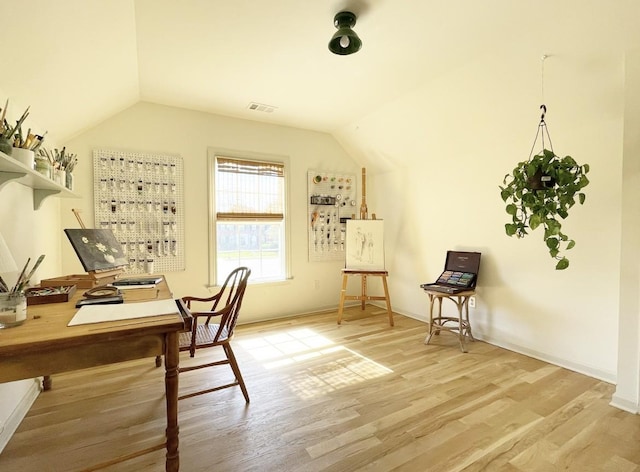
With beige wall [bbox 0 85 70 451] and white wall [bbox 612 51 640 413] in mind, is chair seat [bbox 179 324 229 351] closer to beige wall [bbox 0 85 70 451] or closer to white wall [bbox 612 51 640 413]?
beige wall [bbox 0 85 70 451]

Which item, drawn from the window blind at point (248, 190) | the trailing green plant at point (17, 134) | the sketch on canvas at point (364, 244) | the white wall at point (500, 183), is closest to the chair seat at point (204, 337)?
the trailing green plant at point (17, 134)

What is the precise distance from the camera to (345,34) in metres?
1.97

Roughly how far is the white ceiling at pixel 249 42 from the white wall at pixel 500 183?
245mm

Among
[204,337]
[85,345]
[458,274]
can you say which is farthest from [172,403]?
[458,274]

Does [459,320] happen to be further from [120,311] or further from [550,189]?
[120,311]

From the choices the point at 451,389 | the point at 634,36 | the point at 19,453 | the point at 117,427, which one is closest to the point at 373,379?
the point at 451,389

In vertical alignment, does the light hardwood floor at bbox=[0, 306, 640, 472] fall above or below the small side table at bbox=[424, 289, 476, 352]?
below

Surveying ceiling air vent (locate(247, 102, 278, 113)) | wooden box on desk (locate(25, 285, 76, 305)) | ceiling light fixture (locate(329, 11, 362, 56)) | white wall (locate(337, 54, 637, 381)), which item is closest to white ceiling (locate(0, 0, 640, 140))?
ceiling light fixture (locate(329, 11, 362, 56))

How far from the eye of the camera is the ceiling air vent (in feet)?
11.2

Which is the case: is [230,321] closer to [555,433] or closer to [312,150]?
[555,433]

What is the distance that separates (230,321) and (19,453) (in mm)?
1225

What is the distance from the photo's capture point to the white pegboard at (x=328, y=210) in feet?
14.1

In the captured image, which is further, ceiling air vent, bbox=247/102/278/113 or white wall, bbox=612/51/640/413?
ceiling air vent, bbox=247/102/278/113

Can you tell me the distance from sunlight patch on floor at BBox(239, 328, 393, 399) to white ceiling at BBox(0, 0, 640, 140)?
2.49m
